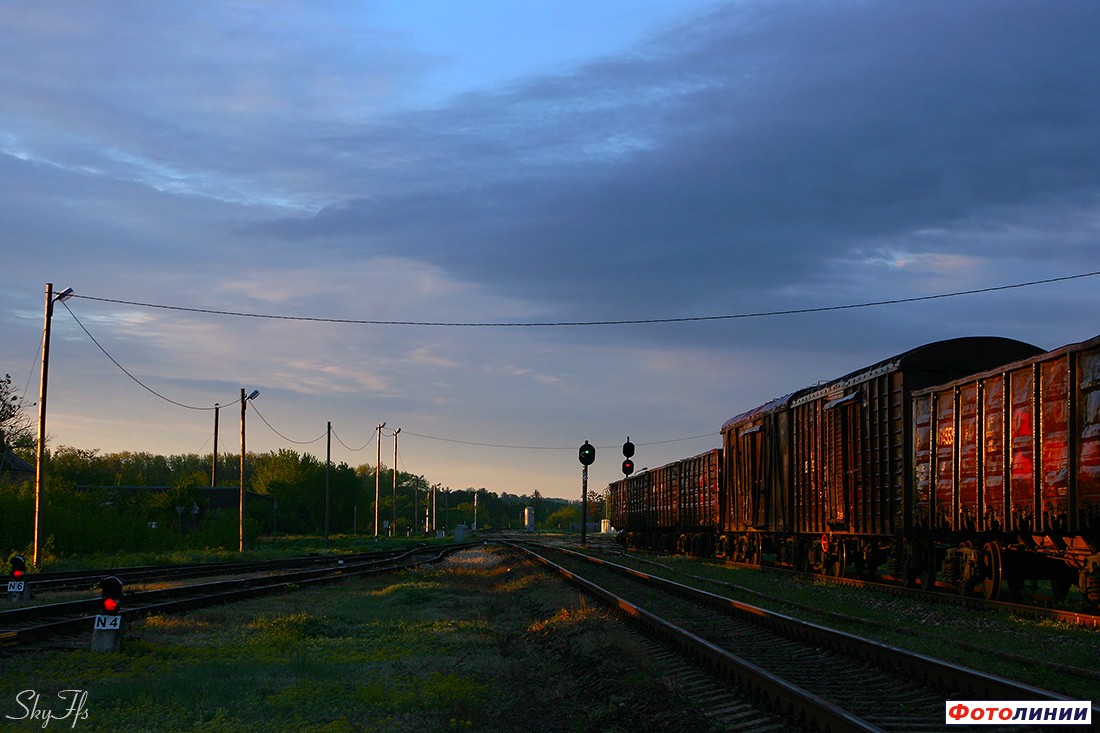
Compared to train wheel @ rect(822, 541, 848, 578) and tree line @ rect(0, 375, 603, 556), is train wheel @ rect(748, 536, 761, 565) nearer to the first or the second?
train wheel @ rect(822, 541, 848, 578)

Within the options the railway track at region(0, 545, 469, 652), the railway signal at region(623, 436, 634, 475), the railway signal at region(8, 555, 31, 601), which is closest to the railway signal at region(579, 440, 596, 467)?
the railway signal at region(623, 436, 634, 475)

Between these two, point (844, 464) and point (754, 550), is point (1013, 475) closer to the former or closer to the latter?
point (844, 464)

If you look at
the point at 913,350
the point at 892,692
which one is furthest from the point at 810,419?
the point at 892,692

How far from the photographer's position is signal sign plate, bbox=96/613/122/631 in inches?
478

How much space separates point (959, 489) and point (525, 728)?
12174mm

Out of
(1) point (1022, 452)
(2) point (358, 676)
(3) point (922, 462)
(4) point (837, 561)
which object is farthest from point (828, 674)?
(4) point (837, 561)

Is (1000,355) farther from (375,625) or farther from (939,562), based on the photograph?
(375,625)

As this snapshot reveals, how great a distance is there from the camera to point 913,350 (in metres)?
20.9

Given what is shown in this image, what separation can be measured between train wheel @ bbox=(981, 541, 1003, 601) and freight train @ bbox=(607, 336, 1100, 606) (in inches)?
1.3

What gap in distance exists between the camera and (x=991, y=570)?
18.0 m

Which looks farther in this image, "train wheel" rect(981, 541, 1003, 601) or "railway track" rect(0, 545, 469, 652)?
"train wheel" rect(981, 541, 1003, 601)

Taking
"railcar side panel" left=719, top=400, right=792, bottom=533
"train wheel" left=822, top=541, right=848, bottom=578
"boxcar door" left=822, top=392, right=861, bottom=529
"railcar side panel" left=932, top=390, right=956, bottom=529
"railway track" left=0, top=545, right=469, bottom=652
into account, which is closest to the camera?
"railway track" left=0, top=545, right=469, bottom=652

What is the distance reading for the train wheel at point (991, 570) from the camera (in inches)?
692

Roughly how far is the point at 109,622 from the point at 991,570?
14.4 meters
